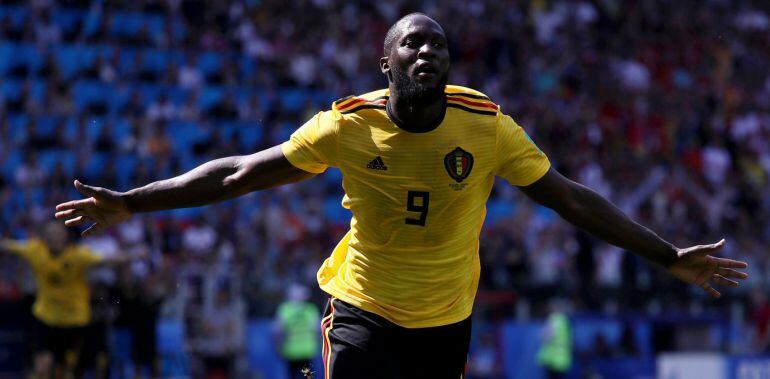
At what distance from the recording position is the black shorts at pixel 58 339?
14.0m

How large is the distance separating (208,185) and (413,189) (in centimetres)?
101

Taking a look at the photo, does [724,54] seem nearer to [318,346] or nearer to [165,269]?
[318,346]

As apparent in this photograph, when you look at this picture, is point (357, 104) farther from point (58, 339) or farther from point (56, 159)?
point (56, 159)

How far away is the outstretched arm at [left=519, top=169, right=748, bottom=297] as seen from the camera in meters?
5.73

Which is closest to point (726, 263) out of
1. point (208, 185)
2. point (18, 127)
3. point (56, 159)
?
point (208, 185)

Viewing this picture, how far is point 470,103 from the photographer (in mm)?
5574

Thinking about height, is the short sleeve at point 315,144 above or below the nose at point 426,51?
below

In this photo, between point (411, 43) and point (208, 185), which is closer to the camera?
point (411, 43)

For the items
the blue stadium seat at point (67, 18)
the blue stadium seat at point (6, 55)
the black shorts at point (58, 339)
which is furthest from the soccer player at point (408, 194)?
the blue stadium seat at point (67, 18)

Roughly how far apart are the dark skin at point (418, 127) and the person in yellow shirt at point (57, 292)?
324 inches

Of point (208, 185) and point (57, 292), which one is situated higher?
point (208, 185)

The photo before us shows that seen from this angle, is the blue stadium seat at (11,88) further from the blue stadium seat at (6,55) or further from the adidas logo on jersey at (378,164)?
the adidas logo on jersey at (378,164)

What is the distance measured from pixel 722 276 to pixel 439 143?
1706 millimetres

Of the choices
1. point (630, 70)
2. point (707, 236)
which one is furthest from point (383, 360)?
point (630, 70)
